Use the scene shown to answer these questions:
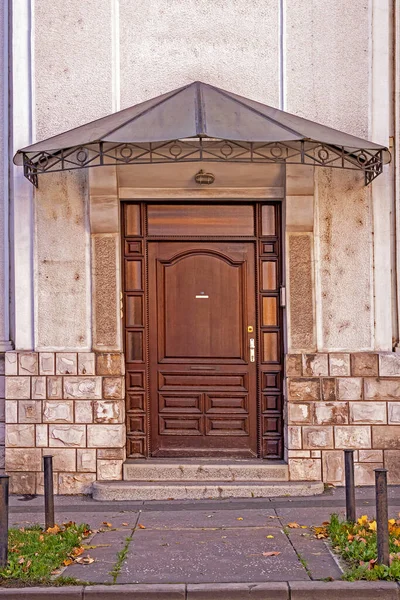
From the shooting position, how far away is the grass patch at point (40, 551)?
5.73 metres

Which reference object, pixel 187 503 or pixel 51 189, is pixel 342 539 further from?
pixel 51 189

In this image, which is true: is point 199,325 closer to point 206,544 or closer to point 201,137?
point 201,137

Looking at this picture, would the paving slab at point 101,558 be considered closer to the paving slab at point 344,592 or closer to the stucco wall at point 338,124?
the paving slab at point 344,592

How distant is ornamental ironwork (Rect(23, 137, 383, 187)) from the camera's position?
26.6 ft

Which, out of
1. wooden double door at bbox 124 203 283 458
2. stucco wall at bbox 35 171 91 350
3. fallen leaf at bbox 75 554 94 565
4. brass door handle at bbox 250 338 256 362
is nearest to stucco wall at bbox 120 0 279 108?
stucco wall at bbox 35 171 91 350

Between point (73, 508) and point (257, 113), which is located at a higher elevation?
point (257, 113)

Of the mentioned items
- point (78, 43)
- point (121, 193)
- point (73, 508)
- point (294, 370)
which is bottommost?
point (73, 508)

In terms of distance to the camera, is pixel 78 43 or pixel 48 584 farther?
pixel 78 43

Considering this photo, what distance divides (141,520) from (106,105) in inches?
179

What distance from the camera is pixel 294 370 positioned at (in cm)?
886

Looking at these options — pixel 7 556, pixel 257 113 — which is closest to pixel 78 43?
pixel 257 113

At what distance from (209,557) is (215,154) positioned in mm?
4222

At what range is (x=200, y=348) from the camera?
9.20 m

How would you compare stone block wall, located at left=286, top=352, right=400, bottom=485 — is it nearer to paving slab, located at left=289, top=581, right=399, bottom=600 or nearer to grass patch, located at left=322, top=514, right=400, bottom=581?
grass patch, located at left=322, top=514, right=400, bottom=581
